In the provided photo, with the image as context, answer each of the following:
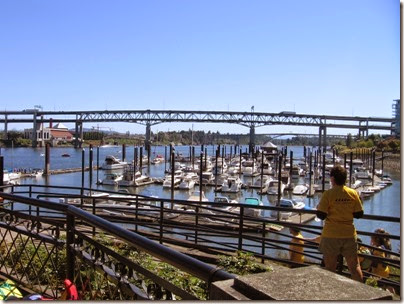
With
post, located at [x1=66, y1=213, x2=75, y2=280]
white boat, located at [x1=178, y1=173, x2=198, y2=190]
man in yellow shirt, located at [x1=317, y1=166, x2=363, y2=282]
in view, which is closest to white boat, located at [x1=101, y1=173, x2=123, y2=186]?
white boat, located at [x1=178, y1=173, x2=198, y2=190]

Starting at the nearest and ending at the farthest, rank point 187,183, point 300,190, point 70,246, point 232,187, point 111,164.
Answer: point 70,246 → point 300,190 → point 232,187 → point 187,183 → point 111,164

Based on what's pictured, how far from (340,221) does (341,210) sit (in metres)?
0.12

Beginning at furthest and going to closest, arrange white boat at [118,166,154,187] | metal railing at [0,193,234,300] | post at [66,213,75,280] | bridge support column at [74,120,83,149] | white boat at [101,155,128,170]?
1. bridge support column at [74,120,83,149]
2. white boat at [101,155,128,170]
3. white boat at [118,166,154,187]
4. post at [66,213,75,280]
5. metal railing at [0,193,234,300]

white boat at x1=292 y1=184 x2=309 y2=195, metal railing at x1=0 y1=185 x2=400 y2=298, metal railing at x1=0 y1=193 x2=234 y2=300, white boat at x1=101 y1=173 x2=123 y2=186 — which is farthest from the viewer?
white boat at x1=101 y1=173 x2=123 y2=186

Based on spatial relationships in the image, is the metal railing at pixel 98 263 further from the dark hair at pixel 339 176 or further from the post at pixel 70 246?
the dark hair at pixel 339 176

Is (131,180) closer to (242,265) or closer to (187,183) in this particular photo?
(187,183)

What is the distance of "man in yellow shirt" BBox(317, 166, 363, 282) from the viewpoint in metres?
4.72

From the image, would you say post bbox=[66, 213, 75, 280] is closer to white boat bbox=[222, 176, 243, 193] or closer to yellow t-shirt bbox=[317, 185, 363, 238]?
yellow t-shirt bbox=[317, 185, 363, 238]

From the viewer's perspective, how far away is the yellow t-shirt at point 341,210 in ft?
15.5

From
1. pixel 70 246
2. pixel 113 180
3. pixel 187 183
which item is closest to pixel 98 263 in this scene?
pixel 70 246

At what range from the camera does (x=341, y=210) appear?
15.5ft

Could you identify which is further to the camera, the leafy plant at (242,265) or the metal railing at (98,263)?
the leafy plant at (242,265)

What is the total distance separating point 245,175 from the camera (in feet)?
244

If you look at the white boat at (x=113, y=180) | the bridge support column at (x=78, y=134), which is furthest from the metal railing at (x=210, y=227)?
the bridge support column at (x=78, y=134)
